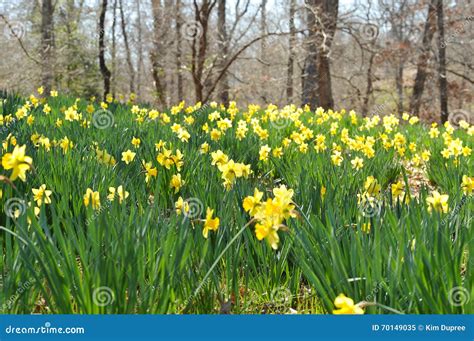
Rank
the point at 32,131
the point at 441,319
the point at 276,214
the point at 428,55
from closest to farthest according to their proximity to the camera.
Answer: the point at 441,319
the point at 276,214
the point at 32,131
the point at 428,55

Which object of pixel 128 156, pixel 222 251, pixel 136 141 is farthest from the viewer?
pixel 136 141

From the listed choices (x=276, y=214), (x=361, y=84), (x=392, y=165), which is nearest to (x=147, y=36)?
(x=392, y=165)

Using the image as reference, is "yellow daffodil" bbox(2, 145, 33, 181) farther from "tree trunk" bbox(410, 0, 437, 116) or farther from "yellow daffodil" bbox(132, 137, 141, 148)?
"tree trunk" bbox(410, 0, 437, 116)

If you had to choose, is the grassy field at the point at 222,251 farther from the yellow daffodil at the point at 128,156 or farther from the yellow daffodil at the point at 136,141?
the yellow daffodil at the point at 136,141

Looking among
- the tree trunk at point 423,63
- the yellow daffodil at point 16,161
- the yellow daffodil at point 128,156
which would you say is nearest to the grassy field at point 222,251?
the yellow daffodil at point 16,161

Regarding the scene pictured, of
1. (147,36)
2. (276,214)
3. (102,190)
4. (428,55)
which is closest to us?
(276,214)

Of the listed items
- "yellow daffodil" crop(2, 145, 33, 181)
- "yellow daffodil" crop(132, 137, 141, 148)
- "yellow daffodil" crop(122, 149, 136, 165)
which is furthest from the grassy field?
"yellow daffodil" crop(132, 137, 141, 148)

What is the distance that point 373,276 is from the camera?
1.39m

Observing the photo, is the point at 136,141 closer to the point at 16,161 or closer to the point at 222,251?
the point at 16,161

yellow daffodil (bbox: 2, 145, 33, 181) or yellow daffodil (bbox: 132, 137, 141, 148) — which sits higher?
yellow daffodil (bbox: 132, 137, 141, 148)

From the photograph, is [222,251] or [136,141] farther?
[136,141]

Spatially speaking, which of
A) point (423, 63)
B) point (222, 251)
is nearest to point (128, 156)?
point (222, 251)

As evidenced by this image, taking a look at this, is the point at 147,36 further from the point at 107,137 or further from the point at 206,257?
the point at 206,257

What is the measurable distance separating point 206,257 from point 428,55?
51.8ft
